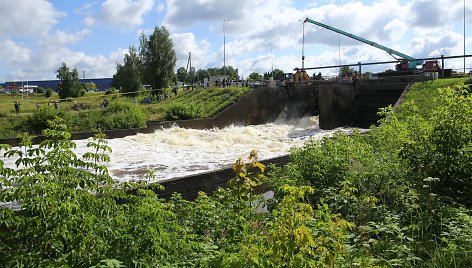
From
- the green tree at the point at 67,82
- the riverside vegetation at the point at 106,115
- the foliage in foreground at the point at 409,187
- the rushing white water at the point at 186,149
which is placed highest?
the green tree at the point at 67,82

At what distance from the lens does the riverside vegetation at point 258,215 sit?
3.09 m

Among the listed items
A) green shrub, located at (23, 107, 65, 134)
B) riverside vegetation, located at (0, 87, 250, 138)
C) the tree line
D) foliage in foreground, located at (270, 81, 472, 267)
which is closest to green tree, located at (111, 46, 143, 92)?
the tree line

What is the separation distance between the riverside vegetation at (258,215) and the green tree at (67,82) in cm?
5551

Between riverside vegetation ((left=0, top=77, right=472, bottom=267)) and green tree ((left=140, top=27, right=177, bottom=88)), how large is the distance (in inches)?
1896

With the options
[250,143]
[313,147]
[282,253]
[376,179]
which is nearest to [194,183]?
[313,147]

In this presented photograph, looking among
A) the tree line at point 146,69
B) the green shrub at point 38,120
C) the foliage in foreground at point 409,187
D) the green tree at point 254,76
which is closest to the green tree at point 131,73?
the tree line at point 146,69

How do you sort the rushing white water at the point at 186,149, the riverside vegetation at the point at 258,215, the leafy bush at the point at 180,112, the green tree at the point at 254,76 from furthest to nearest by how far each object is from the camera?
the green tree at the point at 254,76, the leafy bush at the point at 180,112, the rushing white water at the point at 186,149, the riverside vegetation at the point at 258,215

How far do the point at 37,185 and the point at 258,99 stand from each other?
95.5 ft

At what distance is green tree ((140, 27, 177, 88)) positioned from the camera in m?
53.8

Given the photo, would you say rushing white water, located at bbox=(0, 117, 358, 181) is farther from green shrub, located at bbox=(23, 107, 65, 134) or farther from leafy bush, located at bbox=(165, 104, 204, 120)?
green shrub, located at bbox=(23, 107, 65, 134)

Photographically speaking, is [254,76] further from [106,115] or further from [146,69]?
[106,115]

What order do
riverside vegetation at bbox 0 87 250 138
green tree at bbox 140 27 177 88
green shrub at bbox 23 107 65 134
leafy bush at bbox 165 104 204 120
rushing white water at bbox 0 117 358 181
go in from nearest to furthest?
1. rushing white water at bbox 0 117 358 181
2. green shrub at bbox 23 107 65 134
3. riverside vegetation at bbox 0 87 250 138
4. leafy bush at bbox 165 104 204 120
5. green tree at bbox 140 27 177 88

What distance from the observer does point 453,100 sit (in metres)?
6.07

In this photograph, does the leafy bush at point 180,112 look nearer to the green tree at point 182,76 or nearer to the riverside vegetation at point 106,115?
the riverside vegetation at point 106,115
